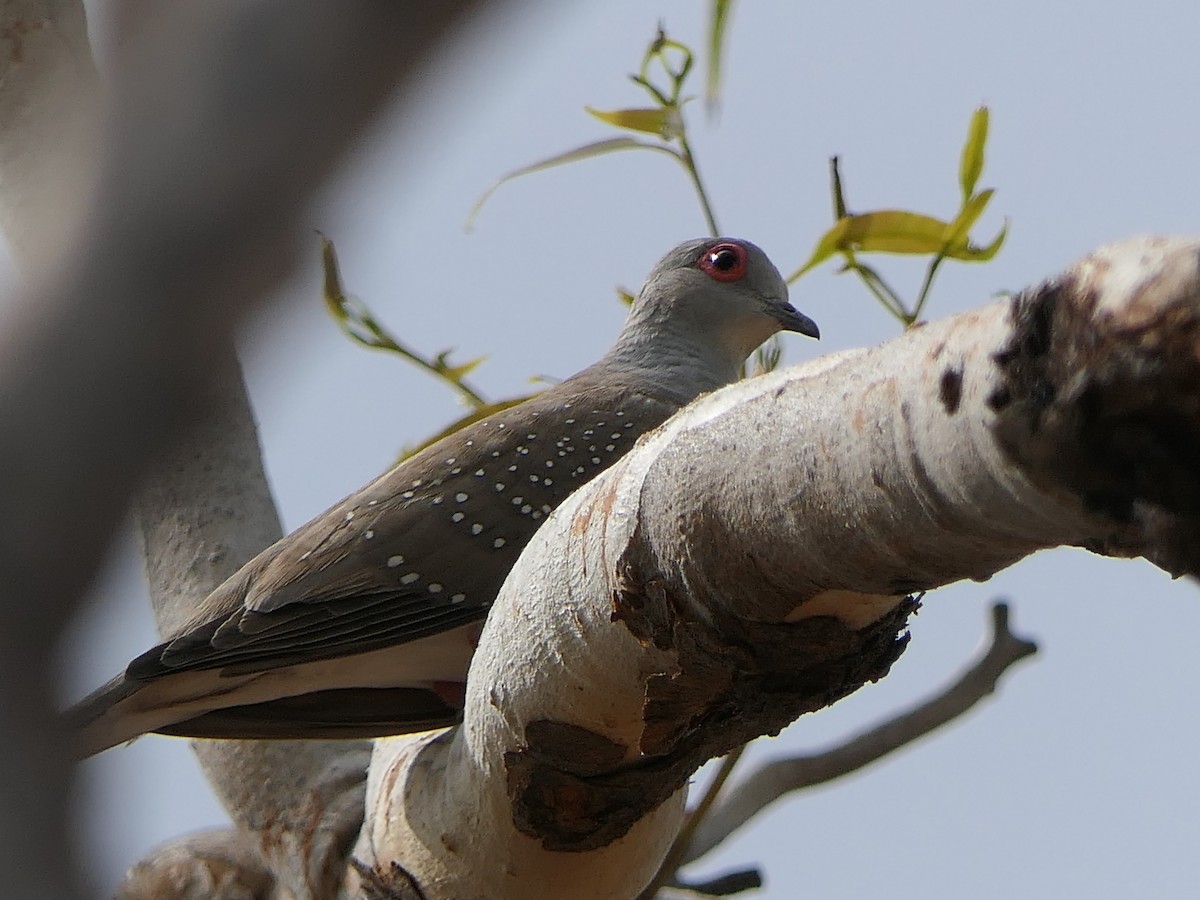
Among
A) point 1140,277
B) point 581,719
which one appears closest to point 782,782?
point 581,719

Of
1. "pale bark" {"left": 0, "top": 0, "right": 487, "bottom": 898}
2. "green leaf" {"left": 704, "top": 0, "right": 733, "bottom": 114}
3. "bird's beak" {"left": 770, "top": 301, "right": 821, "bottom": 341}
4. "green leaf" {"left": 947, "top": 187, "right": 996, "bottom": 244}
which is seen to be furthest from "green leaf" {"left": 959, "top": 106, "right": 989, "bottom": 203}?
"pale bark" {"left": 0, "top": 0, "right": 487, "bottom": 898}

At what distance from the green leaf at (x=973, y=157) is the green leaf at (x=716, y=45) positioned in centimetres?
57

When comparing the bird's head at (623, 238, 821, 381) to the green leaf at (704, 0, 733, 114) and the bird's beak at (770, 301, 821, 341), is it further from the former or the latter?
the green leaf at (704, 0, 733, 114)

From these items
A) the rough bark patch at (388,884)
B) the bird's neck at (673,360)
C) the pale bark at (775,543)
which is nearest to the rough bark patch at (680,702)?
the pale bark at (775,543)

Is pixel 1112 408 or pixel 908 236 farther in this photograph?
pixel 908 236

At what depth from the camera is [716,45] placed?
11.4 ft

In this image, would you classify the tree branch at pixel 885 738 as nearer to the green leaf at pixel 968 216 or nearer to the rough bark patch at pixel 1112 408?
the green leaf at pixel 968 216

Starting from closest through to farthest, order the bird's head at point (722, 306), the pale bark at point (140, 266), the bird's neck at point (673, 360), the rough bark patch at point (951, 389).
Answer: the pale bark at point (140, 266) → the rough bark patch at point (951, 389) → the bird's neck at point (673, 360) → the bird's head at point (722, 306)

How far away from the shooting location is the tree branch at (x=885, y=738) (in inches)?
152

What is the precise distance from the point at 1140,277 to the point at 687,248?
12.5 ft

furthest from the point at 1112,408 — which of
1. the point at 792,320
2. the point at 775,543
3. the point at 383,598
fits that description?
the point at 792,320

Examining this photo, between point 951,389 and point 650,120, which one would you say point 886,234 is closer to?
point 650,120

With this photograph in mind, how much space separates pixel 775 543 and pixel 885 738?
2203 millimetres

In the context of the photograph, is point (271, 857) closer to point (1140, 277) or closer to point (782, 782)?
point (782, 782)
